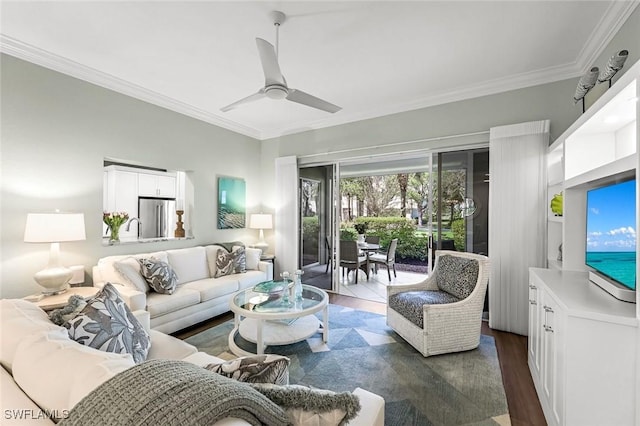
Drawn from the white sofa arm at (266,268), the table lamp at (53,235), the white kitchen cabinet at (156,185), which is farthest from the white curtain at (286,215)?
the table lamp at (53,235)

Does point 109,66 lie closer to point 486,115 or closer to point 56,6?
point 56,6

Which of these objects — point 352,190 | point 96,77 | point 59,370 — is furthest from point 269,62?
point 352,190

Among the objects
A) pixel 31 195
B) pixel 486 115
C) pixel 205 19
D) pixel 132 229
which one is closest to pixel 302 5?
pixel 205 19

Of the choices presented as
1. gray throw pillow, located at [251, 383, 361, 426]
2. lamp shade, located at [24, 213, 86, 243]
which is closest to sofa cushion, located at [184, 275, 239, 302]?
lamp shade, located at [24, 213, 86, 243]

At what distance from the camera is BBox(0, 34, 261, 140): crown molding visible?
8.48 ft

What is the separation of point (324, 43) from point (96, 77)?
8.40 ft

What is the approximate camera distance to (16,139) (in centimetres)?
263

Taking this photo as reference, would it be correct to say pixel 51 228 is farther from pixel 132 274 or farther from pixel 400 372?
pixel 400 372

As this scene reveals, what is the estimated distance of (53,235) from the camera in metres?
2.49

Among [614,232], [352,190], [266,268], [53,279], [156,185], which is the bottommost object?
[266,268]

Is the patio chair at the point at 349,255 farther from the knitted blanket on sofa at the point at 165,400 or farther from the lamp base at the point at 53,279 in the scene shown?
the knitted blanket on sofa at the point at 165,400

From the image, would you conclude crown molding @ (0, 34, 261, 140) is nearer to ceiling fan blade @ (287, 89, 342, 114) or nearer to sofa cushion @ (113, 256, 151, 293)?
sofa cushion @ (113, 256, 151, 293)

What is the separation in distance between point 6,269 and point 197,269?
68.2 inches

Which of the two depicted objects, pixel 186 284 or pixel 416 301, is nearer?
pixel 416 301
